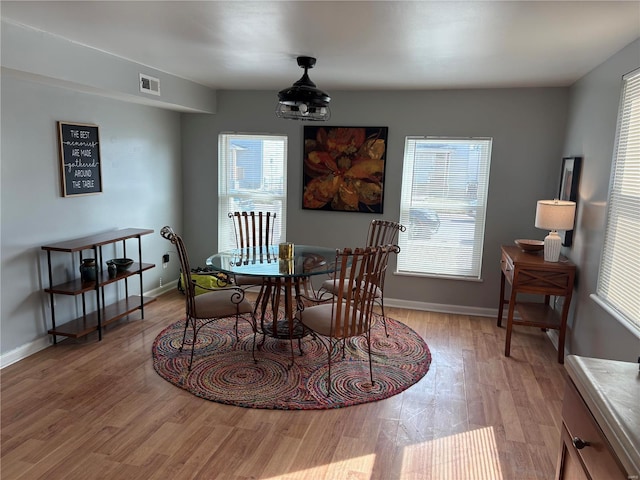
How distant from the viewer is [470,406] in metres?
2.83

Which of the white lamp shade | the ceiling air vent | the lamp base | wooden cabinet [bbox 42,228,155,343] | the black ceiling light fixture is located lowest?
wooden cabinet [bbox 42,228,155,343]

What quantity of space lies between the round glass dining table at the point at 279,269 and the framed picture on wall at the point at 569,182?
197 centimetres

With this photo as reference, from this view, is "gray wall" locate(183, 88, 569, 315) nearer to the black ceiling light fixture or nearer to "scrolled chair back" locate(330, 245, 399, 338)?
the black ceiling light fixture

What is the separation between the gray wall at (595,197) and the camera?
8.93ft

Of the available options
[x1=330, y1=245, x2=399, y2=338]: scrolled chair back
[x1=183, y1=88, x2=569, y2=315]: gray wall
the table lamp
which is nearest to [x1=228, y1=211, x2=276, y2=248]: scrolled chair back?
[x1=183, y1=88, x2=569, y2=315]: gray wall

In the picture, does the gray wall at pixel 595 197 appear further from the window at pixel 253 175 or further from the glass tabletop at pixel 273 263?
the window at pixel 253 175

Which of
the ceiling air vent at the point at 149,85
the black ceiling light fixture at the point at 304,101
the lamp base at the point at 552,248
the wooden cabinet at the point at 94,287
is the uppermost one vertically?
the ceiling air vent at the point at 149,85

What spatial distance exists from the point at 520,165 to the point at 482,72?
119cm

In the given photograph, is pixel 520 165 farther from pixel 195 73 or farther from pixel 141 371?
pixel 141 371

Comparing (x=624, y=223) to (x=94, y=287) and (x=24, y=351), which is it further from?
(x=24, y=351)

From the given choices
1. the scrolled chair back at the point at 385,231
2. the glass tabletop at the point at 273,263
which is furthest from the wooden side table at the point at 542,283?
the glass tabletop at the point at 273,263

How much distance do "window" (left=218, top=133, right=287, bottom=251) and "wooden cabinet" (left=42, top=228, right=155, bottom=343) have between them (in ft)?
3.93

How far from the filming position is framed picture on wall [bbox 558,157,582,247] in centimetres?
360

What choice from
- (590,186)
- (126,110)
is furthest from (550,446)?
(126,110)
